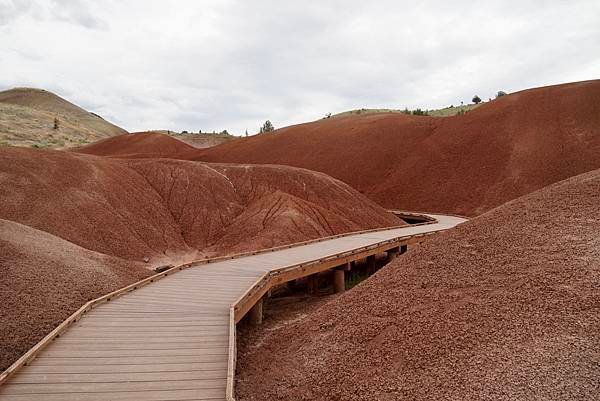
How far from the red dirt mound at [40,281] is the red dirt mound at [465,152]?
2843 centimetres

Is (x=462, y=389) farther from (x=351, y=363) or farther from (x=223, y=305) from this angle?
(x=223, y=305)

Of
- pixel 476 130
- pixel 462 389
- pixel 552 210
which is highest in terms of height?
pixel 476 130

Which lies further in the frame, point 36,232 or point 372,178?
point 372,178

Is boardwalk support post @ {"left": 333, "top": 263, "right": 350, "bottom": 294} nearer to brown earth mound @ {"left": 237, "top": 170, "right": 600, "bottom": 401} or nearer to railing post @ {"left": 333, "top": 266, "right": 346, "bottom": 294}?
railing post @ {"left": 333, "top": 266, "right": 346, "bottom": 294}

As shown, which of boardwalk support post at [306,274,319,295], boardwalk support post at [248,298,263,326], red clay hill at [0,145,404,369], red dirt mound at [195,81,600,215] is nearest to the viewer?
red clay hill at [0,145,404,369]

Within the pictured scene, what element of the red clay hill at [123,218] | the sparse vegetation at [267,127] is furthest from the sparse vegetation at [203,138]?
the red clay hill at [123,218]

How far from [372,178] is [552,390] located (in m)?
37.3

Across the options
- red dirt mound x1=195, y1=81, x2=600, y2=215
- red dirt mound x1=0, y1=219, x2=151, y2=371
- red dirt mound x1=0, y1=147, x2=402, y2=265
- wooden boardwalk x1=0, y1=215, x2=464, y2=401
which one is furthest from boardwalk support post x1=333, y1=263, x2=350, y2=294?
red dirt mound x1=195, y1=81, x2=600, y2=215

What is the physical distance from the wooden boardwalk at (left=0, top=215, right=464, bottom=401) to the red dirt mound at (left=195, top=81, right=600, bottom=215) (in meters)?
28.0

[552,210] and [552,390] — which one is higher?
[552,210]

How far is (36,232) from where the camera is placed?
1282cm

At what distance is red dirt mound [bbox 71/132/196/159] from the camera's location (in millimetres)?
55219

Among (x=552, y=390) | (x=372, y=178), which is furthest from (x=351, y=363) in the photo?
(x=372, y=178)

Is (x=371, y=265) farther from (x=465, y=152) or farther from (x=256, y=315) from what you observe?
(x=465, y=152)
